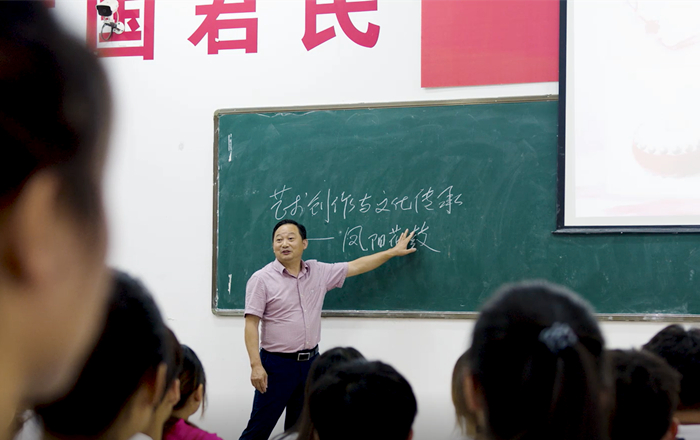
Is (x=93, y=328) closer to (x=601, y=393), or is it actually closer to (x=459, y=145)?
(x=601, y=393)

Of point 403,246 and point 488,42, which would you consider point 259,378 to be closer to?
point 403,246

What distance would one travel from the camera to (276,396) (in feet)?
9.84

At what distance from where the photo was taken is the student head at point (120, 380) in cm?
71

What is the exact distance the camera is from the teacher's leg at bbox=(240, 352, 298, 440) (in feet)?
9.80

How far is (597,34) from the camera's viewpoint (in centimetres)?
302

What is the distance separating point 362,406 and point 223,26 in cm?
290

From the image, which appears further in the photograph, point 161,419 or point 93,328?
point 161,419

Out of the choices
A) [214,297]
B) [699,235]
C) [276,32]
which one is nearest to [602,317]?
[699,235]

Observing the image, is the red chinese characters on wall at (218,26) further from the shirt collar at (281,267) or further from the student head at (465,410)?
the student head at (465,410)

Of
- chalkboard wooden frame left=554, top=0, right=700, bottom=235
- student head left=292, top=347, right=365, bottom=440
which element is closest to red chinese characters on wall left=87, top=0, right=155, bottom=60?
chalkboard wooden frame left=554, top=0, right=700, bottom=235

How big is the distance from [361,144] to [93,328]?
3.08 m

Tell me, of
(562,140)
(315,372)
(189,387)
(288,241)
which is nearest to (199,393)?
(189,387)

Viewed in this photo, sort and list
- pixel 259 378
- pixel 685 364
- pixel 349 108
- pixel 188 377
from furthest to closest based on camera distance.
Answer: pixel 349 108, pixel 259 378, pixel 188 377, pixel 685 364

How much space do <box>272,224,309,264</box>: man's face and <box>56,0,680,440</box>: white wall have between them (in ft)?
1.52
